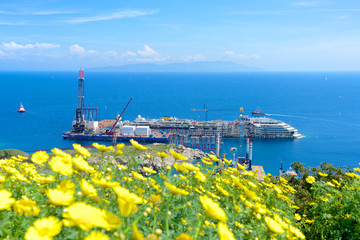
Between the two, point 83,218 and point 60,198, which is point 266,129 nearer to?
point 60,198

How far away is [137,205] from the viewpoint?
6.34 feet

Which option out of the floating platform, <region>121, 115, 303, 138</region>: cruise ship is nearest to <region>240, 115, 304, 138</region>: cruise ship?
<region>121, 115, 303, 138</region>: cruise ship

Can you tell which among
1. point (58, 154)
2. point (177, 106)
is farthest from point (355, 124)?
point (58, 154)

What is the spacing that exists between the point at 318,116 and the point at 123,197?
2373 inches

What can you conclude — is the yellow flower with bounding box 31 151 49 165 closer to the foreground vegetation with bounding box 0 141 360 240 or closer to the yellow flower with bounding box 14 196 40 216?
the foreground vegetation with bounding box 0 141 360 240

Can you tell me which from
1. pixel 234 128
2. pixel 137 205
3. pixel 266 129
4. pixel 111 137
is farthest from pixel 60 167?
pixel 234 128

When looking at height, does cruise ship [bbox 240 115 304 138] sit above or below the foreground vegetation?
below

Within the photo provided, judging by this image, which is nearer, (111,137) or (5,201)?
(5,201)

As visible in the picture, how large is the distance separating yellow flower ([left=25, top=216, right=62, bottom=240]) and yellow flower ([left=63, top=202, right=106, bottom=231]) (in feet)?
0.29

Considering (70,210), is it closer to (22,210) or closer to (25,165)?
(22,210)

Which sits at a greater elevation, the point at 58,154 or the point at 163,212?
the point at 58,154

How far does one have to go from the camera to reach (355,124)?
161 feet

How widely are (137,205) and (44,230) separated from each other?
33.0 inches

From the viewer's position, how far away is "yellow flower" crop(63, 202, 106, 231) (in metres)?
1.08
